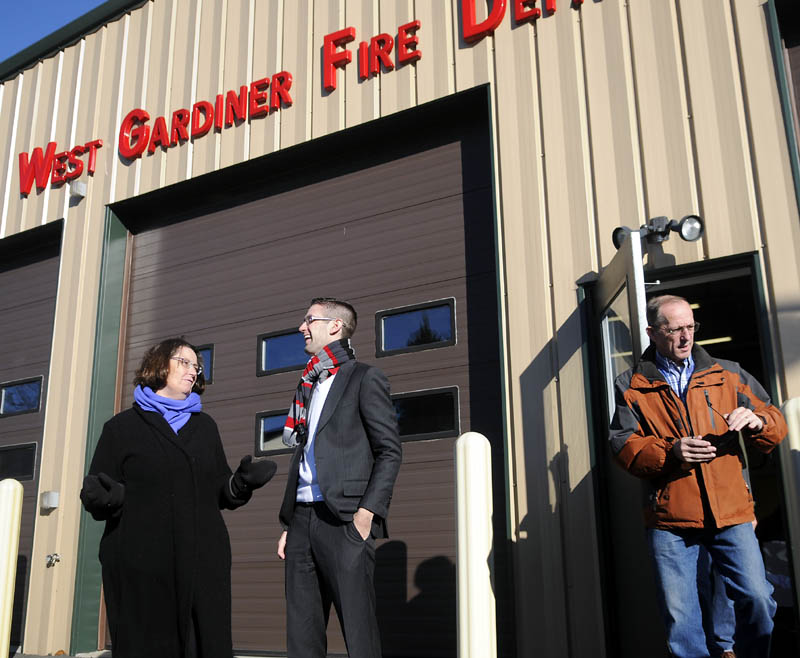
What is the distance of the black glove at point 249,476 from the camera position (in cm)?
329

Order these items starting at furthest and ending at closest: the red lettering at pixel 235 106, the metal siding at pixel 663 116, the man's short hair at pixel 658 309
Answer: the red lettering at pixel 235 106
the metal siding at pixel 663 116
the man's short hair at pixel 658 309

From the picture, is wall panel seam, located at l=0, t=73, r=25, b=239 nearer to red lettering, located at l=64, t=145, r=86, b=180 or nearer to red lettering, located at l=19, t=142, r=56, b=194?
red lettering, located at l=19, t=142, r=56, b=194

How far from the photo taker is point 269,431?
20.9 ft

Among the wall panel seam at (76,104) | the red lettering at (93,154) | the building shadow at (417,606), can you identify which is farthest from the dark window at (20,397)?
the building shadow at (417,606)

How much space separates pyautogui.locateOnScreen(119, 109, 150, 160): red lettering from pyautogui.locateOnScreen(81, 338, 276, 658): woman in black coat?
178 inches

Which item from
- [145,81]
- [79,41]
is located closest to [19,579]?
[145,81]

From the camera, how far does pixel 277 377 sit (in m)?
6.41

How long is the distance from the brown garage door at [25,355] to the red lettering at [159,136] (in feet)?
4.40

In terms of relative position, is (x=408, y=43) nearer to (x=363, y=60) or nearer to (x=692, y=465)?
(x=363, y=60)

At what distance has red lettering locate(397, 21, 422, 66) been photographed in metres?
6.11

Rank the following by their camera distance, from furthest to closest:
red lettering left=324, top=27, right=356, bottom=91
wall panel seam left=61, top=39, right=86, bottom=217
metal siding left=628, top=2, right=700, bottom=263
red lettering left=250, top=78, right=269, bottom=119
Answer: wall panel seam left=61, top=39, right=86, bottom=217, red lettering left=250, top=78, right=269, bottom=119, red lettering left=324, top=27, right=356, bottom=91, metal siding left=628, top=2, right=700, bottom=263

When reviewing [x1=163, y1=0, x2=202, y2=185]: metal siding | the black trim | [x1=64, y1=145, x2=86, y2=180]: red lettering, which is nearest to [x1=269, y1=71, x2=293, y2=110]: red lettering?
[x1=163, y1=0, x2=202, y2=185]: metal siding

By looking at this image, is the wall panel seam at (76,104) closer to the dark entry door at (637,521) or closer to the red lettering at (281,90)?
the red lettering at (281,90)

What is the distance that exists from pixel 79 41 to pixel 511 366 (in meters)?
5.92
